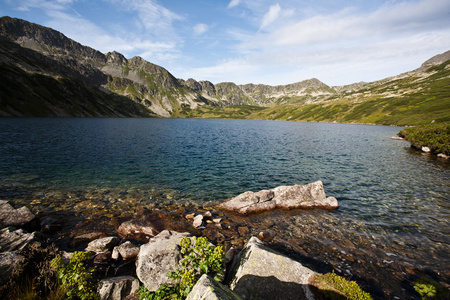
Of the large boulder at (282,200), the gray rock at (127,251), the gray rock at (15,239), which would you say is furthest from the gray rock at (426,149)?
the gray rock at (15,239)

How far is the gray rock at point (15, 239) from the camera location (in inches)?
389

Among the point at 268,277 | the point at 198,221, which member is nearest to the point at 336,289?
the point at 268,277

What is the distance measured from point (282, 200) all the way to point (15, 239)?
72.4ft

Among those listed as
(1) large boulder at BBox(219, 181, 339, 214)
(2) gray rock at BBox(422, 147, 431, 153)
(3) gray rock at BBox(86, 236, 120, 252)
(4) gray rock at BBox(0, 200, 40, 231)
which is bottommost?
(2) gray rock at BBox(422, 147, 431, 153)

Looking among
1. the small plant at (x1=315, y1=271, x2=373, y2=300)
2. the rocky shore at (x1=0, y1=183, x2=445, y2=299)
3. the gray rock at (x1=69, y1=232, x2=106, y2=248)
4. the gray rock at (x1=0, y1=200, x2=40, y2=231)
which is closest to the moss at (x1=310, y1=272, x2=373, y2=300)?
the small plant at (x1=315, y1=271, x2=373, y2=300)

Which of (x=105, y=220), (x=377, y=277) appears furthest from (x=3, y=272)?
(x=377, y=277)

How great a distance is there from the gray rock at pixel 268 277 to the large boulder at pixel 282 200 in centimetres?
1056

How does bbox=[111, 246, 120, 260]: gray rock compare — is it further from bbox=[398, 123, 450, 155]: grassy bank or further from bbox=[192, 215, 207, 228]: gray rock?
bbox=[398, 123, 450, 155]: grassy bank

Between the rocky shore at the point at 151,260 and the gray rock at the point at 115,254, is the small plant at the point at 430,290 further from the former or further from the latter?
the gray rock at the point at 115,254

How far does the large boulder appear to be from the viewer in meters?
21.1

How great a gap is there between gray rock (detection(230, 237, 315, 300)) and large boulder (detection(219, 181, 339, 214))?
1056 cm

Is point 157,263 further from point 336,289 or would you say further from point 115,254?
point 336,289

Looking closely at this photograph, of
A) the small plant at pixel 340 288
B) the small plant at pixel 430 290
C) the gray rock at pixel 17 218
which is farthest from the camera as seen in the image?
the gray rock at pixel 17 218

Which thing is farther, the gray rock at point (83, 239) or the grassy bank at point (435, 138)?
the grassy bank at point (435, 138)
